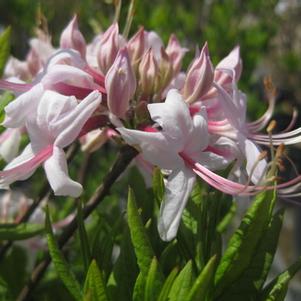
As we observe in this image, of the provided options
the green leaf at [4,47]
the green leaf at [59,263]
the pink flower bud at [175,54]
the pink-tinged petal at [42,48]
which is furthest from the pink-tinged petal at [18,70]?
the green leaf at [59,263]

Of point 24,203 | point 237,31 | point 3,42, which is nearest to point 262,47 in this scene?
point 237,31

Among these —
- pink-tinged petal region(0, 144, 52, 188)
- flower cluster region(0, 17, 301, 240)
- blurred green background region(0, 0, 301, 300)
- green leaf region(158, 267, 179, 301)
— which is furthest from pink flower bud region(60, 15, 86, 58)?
blurred green background region(0, 0, 301, 300)

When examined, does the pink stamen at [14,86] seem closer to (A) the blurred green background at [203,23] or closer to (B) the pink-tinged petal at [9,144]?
(B) the pink-tinged petal at [9,144]

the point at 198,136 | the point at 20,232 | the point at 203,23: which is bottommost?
the point at 203,23

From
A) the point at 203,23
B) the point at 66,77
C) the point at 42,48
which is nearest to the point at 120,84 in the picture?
the point at 66,77

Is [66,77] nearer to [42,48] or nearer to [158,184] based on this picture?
[158,184]

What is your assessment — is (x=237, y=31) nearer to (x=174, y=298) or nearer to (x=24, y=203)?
(x=24, y=203)

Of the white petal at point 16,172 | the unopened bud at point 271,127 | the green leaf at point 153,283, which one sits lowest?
the green leaf at point 153,283
